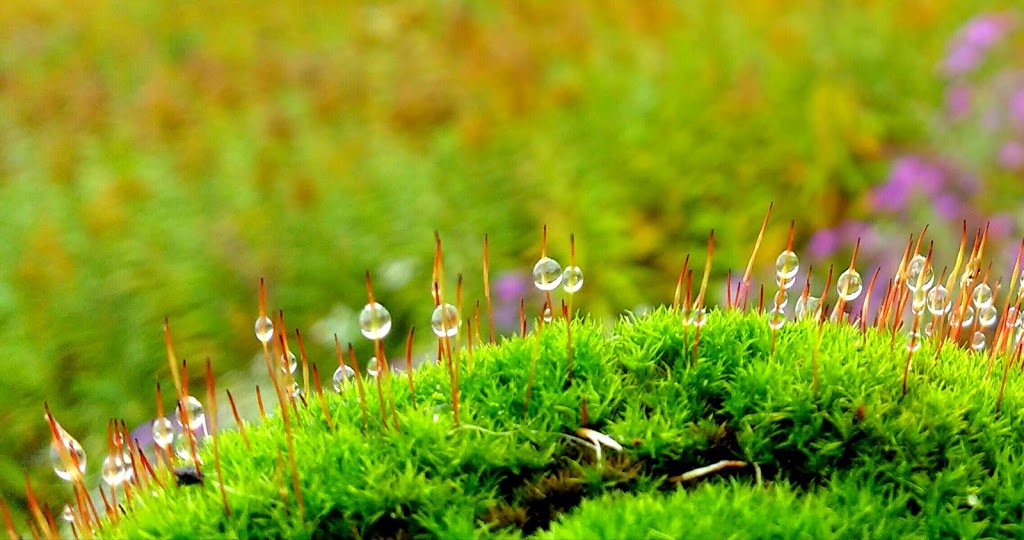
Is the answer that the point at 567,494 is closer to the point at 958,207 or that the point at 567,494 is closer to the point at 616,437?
the point at 616,437

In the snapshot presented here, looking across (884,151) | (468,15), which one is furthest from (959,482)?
(468,15)

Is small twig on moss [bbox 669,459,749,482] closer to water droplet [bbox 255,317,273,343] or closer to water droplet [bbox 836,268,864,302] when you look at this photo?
water droplet [bbox 836,268,864,302]

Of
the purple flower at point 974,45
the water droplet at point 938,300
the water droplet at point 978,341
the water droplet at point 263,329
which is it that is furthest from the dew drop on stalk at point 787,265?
the purple flower at point 974,45

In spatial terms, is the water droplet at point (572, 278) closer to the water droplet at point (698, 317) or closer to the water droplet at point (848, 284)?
the water droplet at point (698, 317)

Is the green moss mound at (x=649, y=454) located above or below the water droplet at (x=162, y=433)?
below

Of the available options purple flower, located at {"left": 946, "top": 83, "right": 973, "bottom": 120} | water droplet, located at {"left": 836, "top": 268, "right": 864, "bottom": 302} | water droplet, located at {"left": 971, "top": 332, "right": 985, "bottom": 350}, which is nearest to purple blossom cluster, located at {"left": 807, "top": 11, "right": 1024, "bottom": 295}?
purple flower, located at {"left": 946, "top": 83, "right": 973, "bottom": 120}
